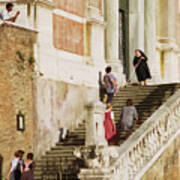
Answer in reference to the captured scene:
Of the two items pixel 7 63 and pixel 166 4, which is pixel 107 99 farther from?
pixel 166 4

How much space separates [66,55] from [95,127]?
4.88 meters

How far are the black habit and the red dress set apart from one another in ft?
19.7

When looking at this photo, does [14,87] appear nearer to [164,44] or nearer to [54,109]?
[54,109]

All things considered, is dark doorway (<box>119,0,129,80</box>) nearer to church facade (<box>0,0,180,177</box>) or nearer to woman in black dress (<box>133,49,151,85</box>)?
church facade (<box>0,0,180,177</box>)

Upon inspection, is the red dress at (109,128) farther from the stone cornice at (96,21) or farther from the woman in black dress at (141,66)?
the woman in black dress at (141,66)

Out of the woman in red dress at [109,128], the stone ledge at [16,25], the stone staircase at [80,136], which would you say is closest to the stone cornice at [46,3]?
the stone ledge at [16,25]

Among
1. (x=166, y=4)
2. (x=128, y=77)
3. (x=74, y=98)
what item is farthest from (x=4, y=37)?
(x=166, y=4)

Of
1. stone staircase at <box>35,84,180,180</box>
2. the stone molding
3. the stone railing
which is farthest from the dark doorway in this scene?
the stone railing

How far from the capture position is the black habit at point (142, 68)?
28.2m

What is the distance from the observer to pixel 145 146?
22109 mm

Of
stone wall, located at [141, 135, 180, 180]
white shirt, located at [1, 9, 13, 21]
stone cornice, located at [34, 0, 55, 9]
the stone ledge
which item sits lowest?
stone wall, located at [141, 135, 180, 180]

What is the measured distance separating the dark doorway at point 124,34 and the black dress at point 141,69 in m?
2.83

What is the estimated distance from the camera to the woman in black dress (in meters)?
28.2

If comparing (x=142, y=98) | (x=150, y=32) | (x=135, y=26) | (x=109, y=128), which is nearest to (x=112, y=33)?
(x=135, y=26)
